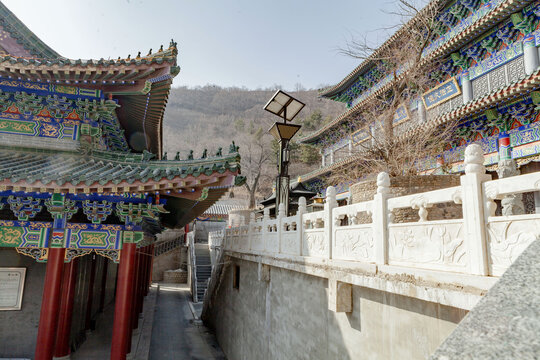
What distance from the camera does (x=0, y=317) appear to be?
6.99 metres

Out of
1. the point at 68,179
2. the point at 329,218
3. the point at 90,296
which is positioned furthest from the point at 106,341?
the point at 329,218

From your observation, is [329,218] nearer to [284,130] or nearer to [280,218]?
[280,218]

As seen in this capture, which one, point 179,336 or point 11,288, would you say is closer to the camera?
point 11,288

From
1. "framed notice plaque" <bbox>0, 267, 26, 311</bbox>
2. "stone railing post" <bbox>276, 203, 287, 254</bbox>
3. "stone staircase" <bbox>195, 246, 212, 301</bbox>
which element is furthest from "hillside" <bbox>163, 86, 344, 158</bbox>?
"stone railing post" <bbox>276, 203, 287, 254</bbox>

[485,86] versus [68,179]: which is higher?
[485,86]

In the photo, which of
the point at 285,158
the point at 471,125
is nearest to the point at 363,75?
the point at 471,125

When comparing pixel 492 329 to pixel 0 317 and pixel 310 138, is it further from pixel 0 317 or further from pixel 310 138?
pixel 310 138

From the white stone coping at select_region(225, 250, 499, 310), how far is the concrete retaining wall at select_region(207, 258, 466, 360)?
21 cm

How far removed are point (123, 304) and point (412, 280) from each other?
5.56 m

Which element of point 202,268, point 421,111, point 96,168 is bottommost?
point 202,268

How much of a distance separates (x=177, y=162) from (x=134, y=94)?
6.18 ft

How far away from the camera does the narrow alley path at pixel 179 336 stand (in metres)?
10.2

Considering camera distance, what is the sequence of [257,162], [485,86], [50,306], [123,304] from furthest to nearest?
[257,162] → [485,86] → [123,304] → [50,306]

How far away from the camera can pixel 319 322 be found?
17.6ft
